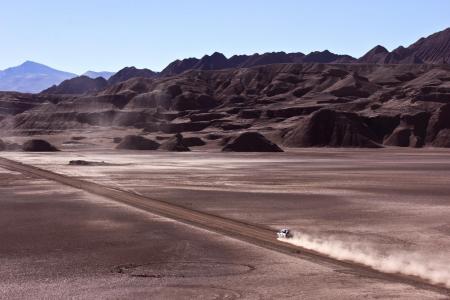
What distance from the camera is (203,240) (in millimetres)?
15281

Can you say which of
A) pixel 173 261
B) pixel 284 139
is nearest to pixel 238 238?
pixel 173 261

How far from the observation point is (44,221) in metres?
19.0

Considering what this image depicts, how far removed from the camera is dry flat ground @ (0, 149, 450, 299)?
1045cm

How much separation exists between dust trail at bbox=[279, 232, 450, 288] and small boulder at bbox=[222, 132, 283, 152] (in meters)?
74.1

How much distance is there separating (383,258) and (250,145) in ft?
255

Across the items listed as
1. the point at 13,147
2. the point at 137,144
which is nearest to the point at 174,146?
the point at 137,144

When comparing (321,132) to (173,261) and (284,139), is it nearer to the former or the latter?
(284,139)

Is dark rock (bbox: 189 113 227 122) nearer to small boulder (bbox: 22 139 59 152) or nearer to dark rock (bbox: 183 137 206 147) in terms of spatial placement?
dark rock (bbox: 183 137 206 147)

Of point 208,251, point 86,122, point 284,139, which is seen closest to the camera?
point 208,251

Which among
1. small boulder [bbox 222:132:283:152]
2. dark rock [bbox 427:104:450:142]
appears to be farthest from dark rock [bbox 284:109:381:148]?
small boulder [bbox 222:132:283:152]

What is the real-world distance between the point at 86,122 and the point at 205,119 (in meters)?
36.2

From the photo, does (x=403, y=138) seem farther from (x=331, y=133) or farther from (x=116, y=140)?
(x=116, y=140)

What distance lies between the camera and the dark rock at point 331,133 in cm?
10300

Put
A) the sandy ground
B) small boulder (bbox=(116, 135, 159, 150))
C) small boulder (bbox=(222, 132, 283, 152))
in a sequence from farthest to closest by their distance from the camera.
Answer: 1. small boulder (bbox=(116, 135, 159, 150))
2. small boulder (bbox=(222, 132, 283, 152))
3. the sandy ground
